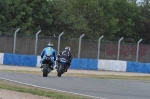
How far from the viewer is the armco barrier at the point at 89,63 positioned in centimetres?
3127

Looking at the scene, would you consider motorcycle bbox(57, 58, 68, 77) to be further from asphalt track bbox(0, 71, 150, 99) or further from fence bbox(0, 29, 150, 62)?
fence bbox(0, 29, 150, 62)

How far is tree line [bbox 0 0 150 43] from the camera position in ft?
145

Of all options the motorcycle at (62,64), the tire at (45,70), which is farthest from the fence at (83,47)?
the tire at (45,70)

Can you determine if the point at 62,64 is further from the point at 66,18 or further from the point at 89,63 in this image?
the point at 66,18

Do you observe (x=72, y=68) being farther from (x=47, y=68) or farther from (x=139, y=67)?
(x=47, y=68)

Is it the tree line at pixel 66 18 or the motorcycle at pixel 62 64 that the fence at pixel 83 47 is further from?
the motorcycle at pixel 62 64

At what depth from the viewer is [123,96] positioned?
47.7 ft

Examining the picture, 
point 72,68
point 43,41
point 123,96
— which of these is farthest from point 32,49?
point 123,96

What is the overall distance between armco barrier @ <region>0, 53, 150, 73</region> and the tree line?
929 cm

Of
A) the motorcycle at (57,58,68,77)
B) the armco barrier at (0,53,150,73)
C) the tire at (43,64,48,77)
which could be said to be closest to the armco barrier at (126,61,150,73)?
the armco barrier at (0,53,150,73)

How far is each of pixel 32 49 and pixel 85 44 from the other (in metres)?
4.04

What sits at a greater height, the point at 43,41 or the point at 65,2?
the point at 65,2

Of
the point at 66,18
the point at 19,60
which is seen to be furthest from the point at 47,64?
the point at 66,18

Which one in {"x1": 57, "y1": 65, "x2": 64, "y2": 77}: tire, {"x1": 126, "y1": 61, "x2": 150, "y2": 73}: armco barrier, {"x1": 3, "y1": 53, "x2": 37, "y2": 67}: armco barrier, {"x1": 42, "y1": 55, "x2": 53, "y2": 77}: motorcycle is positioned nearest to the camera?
{"x1": 42, "y1": 55, "x2": 53, "y2": 77}: motorcycle
